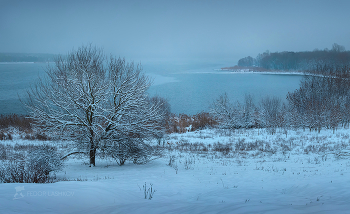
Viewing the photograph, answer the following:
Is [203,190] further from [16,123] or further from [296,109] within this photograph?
[16,123]

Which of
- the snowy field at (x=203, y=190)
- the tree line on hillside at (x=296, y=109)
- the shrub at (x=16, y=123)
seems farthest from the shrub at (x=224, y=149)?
the shrub at (x=16, y=123)

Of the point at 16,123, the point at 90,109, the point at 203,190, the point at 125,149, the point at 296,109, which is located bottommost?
the point at 16,123

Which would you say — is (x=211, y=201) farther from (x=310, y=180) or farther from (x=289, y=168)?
(x=289, y=168)

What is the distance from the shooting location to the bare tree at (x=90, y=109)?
1039 centimetres

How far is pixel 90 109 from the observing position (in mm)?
10828

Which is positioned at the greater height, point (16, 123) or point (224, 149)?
point (16, 123)

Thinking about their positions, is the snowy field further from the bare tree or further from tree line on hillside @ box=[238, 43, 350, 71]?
tree line on hillside @ box=[238, 43, 350, 71]

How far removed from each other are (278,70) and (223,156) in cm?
10775

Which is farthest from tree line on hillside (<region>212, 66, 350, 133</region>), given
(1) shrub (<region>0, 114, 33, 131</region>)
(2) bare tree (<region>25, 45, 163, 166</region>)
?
(1) shrub (<region>0, 114, 33, 131</region>)

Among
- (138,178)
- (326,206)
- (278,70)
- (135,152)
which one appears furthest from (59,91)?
(278,70)

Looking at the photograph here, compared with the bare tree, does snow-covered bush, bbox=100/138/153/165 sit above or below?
below

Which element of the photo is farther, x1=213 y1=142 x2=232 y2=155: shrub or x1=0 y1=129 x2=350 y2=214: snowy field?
x1=213 y1=142 x2=232 y2=155: shrub

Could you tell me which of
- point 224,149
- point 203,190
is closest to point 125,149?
point 203,190

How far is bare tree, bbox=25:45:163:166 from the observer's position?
10391 mm
